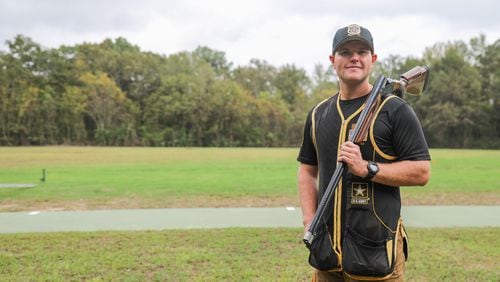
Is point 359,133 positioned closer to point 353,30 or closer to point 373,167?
point 373,167

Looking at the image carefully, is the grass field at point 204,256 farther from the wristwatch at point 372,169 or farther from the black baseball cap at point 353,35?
the black baseball cap at point 353,35

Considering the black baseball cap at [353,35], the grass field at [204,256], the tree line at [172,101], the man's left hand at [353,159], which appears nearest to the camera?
the man's left hand at [353,159]

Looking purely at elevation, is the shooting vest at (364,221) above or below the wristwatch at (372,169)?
below

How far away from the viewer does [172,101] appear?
2489 inches

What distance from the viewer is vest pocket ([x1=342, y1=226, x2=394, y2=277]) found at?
1.90 m

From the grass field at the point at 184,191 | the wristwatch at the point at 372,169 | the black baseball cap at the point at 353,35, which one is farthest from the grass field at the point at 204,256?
the grass field at the point at 184,191

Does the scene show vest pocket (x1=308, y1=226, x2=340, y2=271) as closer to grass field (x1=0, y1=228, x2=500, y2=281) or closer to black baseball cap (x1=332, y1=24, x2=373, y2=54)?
black baseball cap (x1=332, y1=24, x2=373, y2=54)

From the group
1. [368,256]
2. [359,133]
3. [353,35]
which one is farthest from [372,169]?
[353,35]

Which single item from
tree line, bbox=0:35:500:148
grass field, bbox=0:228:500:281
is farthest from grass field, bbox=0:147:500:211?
tree line, bbox=0:35:500:148

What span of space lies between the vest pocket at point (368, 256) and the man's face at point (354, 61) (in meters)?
0.69

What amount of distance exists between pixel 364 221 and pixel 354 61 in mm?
733

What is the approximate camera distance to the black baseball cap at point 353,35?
6.45 feet

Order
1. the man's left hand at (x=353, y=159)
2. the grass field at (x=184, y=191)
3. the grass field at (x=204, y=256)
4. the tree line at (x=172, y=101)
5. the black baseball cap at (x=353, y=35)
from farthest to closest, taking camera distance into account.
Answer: the tree line at (x=172, y=101) → the grass field at (x=184, y=191) → the grass field at (x=204, y=256) → the black baseball cap at (x=353, y=35) → the man's left hand at (x=353, y=159)

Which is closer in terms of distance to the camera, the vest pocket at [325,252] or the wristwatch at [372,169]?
the wristwatch at [372,169]
